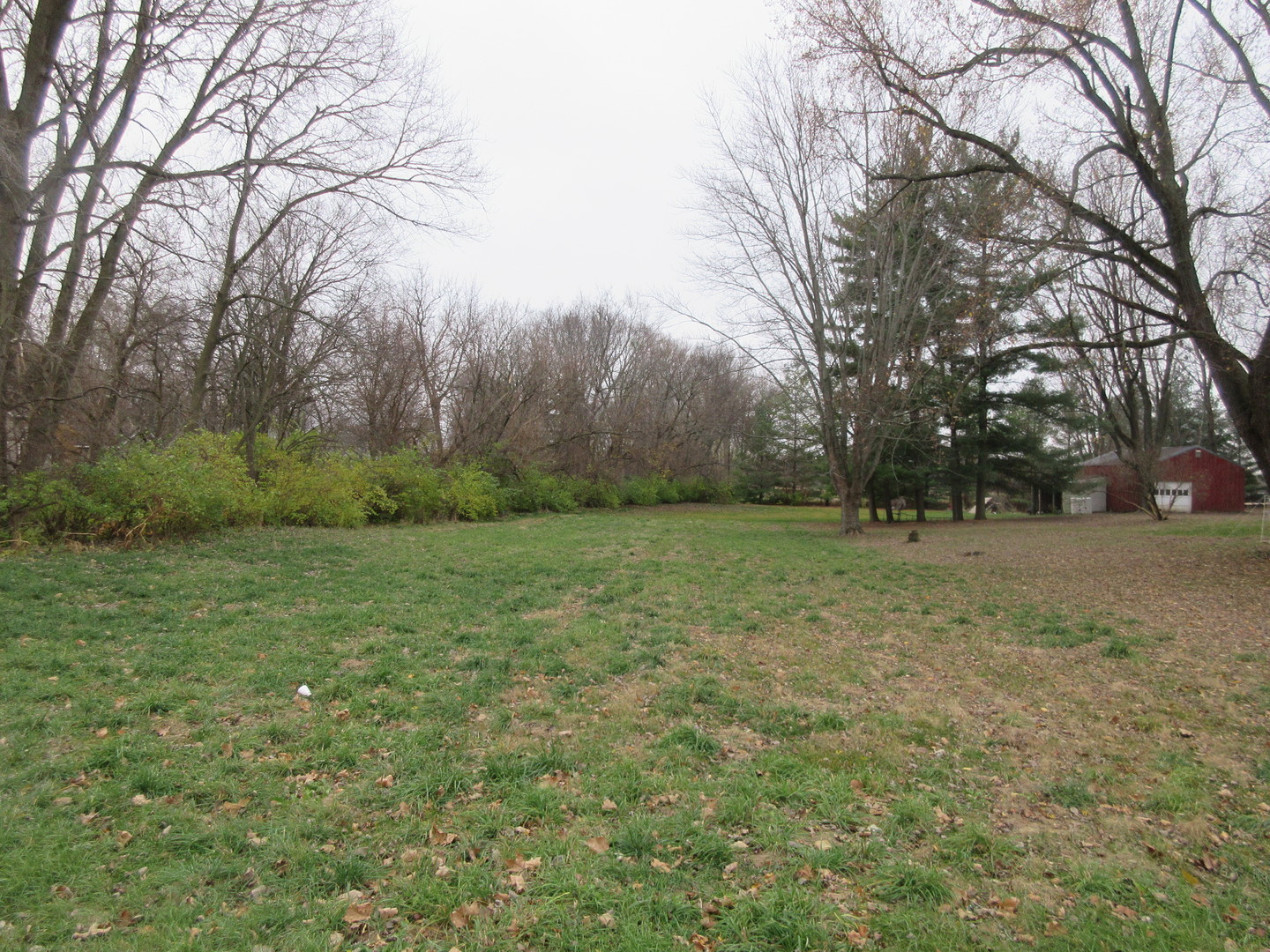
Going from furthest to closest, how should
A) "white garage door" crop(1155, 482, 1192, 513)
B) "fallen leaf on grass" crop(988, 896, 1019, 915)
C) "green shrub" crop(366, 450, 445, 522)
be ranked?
1. "white garage door" crop(1155, 482, 1192, 513)
2. "green shrub" crop(366, 450, 445, 522)
3. "fallen leaf on grass" crop(988, 896, 1019, 915)

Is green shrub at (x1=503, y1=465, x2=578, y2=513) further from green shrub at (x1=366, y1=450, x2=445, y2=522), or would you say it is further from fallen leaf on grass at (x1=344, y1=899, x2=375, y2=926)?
fallen leaf on grass at (x1=344, y1=899, x2=375, y2=926)

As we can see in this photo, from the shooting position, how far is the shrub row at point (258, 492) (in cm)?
985

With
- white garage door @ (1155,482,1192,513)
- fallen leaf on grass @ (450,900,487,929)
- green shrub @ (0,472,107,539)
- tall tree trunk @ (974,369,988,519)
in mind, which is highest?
tall tree trunk @ (974,369,988,519)

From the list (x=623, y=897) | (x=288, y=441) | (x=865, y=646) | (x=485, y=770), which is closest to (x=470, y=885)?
(x=623, y=897)

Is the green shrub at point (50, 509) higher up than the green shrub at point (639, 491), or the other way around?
the green shrub at point (639, 491)

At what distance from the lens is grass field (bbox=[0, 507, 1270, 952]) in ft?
8.55

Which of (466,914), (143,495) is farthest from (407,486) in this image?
(466,914)

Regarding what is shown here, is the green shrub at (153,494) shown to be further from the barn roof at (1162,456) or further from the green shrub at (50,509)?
the barn roof at (1162,456)

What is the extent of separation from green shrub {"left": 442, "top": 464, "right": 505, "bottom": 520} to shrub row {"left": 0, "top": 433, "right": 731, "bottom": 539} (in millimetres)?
34

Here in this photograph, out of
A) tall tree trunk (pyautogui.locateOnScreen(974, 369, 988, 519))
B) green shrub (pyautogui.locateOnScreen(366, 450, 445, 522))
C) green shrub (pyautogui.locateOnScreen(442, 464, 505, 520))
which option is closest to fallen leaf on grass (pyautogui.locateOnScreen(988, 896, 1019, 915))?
green shrub (pyautogui.locateOnScreen(366, 450, 445, 522))

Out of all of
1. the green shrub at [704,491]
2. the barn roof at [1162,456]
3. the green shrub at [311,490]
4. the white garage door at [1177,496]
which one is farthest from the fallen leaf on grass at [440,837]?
the white garage door at [1177,496]

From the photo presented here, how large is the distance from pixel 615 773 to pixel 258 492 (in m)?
13.4

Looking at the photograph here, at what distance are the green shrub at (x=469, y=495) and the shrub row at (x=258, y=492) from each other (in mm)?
34

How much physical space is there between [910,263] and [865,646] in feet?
53.7
